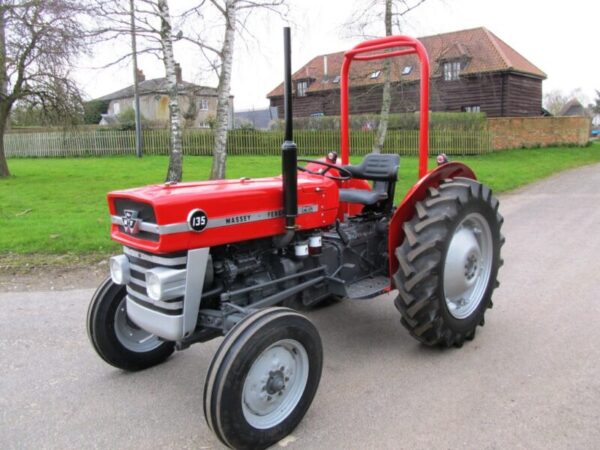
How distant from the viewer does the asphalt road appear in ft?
9.46

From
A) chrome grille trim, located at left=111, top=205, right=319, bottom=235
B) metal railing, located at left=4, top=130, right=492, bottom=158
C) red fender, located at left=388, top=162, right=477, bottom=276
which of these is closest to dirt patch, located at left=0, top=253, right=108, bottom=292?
chrome grille trim, located at left=111, top=205, right=319, bottom=235

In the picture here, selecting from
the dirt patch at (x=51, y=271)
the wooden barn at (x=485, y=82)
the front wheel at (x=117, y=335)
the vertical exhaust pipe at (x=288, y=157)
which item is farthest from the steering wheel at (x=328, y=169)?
the wooden barn at (x=485, y=82)

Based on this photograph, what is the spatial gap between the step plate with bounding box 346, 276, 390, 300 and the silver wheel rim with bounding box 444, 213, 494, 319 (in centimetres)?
47

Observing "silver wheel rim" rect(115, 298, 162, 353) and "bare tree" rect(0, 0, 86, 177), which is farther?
"bare tree" rect(0, 0, 86, 177)

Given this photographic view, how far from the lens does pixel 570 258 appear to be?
21.1 feet

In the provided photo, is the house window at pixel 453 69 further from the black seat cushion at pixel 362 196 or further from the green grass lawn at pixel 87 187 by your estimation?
the black seat cushion at pixel 362 196

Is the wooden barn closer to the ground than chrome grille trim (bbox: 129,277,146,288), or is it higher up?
higher up

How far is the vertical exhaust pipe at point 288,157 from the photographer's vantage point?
291cm

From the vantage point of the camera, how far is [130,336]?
3686 mm

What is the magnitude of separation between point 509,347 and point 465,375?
2.05 feet

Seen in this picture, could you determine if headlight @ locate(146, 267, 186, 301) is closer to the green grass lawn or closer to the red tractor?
the red tractor

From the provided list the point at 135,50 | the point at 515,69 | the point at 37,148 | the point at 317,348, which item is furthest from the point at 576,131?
the point at 317,348

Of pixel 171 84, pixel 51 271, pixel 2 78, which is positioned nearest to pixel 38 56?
pixel 2 78

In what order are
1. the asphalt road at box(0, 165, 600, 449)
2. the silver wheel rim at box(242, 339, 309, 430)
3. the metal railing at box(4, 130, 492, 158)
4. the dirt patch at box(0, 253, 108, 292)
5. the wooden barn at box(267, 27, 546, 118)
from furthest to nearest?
the wooden barn at box(267, 27, 546, 118)
the metal railing at box(4, 130, 492, 158)
the dirt patch at box(0, 253, 108, 292)
the asphalt road at box(0, 165, 600, 449)
the silver wheel rim at box(242, 339, 309, 430)
